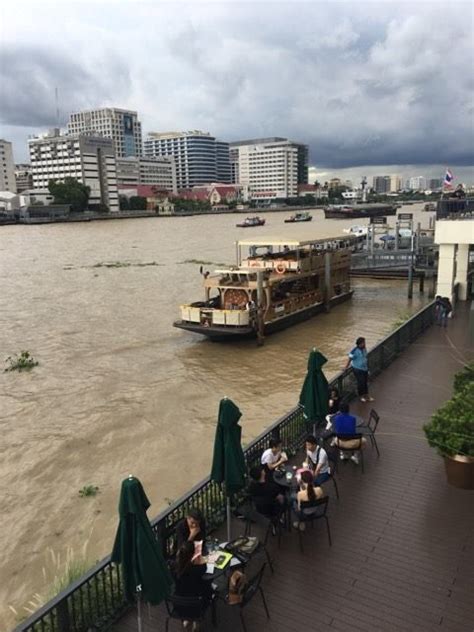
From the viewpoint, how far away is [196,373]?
2138 centimetres

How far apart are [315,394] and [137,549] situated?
5270mm

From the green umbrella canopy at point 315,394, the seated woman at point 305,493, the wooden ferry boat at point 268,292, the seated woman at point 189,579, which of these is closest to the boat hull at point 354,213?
the wooden ferry boat at point 268,292

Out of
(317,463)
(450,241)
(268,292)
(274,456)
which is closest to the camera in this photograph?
(274,456)

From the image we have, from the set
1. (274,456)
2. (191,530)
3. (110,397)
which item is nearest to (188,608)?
(191,530)

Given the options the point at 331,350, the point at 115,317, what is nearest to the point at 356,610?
the point at 331,350

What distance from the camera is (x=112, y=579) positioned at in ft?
21.8

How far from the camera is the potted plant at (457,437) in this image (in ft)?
28.5

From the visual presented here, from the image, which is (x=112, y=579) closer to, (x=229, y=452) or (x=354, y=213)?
(x=229, y=452)

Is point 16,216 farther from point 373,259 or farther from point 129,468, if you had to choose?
point 129,468

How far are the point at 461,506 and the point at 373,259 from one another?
3397 cm

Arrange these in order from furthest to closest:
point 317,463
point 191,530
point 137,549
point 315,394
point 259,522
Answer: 1. point 315,394
2. point 317,463
3. point 259,522
4. point 191,530
5. point 137,549

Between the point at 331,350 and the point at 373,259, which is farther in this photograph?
the point at 373,259

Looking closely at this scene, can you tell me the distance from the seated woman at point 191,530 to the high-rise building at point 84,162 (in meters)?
169

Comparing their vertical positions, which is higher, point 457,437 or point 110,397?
point 457,437
